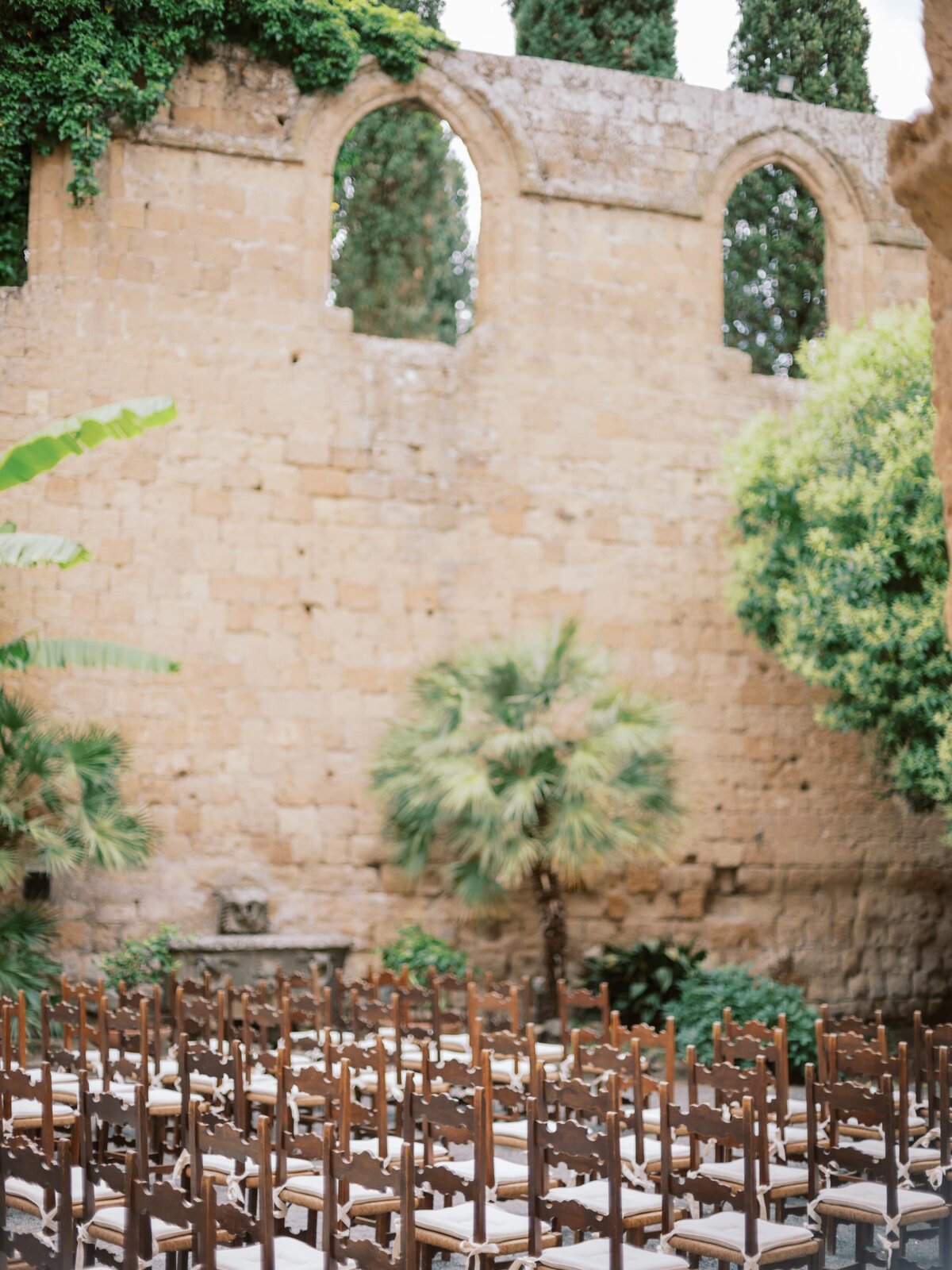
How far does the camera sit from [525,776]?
11344 millimetres

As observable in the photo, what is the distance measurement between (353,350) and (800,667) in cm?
483

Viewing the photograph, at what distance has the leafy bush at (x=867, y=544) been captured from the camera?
11023mm

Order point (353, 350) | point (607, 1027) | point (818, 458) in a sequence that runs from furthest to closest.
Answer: point (353, 350) < point (818, 458) < point (607, 1027)

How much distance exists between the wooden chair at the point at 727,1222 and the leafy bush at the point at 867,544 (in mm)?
6277

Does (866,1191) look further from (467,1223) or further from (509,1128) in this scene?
(509,1128)

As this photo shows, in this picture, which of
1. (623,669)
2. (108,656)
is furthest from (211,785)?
(623,669)

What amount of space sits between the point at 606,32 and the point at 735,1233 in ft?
46.7

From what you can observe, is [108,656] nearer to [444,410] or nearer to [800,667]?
[444,410]

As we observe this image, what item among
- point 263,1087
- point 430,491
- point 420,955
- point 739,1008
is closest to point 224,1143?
point 263,1087

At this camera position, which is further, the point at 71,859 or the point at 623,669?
the point at 623,669

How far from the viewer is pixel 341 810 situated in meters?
12.5

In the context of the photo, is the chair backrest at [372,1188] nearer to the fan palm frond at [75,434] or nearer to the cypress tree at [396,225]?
the fan palm frond at [75,434]

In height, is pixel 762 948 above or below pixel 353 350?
below

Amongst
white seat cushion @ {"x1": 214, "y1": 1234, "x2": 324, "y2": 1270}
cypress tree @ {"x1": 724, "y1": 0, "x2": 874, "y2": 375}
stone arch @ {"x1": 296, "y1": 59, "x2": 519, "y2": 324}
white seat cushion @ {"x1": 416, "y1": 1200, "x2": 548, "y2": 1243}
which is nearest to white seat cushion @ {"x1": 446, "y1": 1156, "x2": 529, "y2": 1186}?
white seat cushion @ {"x1": 416, "y1": 1200, "x2": 548, "y2": 1243}
